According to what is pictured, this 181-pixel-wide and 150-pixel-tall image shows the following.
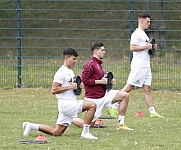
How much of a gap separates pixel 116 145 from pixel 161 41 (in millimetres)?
9957

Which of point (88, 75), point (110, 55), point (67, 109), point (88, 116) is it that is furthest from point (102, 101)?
point (110, 55)

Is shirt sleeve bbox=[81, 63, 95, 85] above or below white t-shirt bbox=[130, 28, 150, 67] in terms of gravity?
below

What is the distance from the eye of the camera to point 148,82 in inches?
564

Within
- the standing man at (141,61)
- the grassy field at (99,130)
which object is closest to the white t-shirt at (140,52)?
the standing man at (141,61)

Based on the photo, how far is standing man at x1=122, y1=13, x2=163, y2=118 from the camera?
14031 mm

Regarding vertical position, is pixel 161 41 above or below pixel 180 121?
above

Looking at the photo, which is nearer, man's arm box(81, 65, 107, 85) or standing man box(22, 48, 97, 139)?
standing man box(22, 48, 97, 139)

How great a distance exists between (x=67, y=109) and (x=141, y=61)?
3.48 meters

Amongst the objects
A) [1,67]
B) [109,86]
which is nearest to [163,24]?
[1,67]

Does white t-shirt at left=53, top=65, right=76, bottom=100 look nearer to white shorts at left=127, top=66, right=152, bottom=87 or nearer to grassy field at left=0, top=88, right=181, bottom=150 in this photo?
grassy field at left=0, top=88, right=181, bottom=150

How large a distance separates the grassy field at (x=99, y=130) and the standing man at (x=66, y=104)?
0.52 feet

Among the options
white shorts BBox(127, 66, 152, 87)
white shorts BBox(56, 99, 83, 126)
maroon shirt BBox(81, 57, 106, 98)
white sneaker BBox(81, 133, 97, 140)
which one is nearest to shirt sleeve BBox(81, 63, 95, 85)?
maroon shirt BBox(81, 57, 106, 98)

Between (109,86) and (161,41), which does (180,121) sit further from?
(161,41)

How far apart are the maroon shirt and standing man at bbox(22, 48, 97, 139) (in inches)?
19.3
